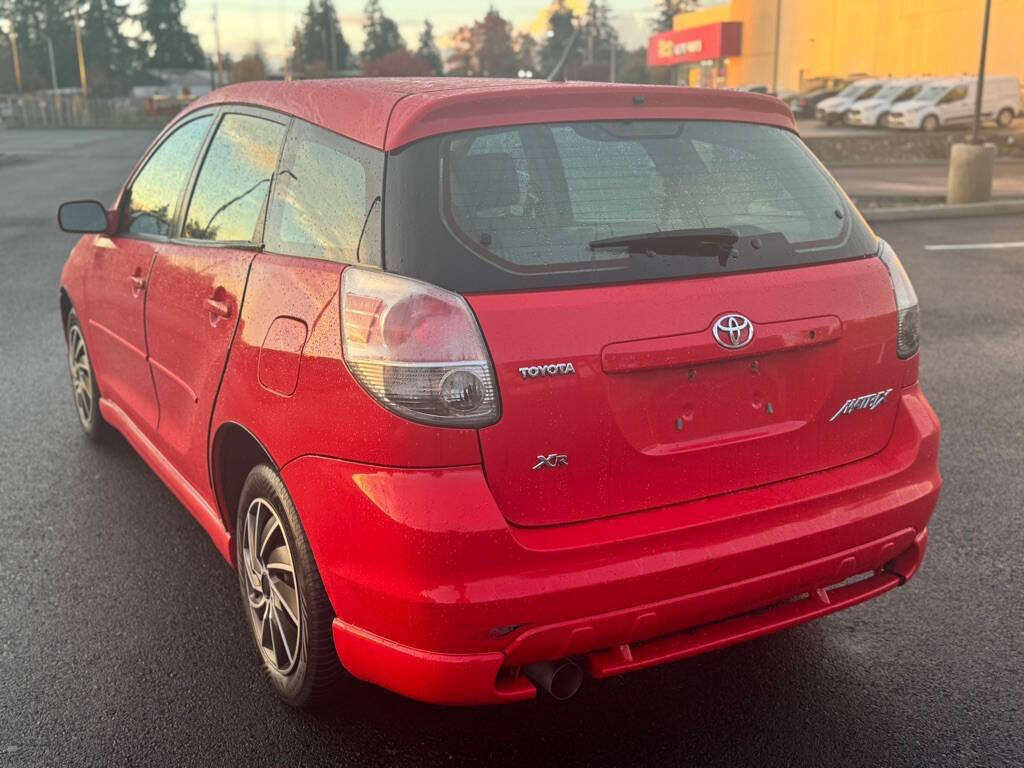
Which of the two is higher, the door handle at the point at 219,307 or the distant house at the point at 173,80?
the door handle at the point at 219,307

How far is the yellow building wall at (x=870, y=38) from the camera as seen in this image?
48.4m

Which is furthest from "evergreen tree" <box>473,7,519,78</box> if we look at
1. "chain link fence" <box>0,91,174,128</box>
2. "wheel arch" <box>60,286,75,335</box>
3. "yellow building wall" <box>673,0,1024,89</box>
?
"wheel arch" <box>60,286,75,335</box>

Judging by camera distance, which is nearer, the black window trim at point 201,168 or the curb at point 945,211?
the black window trim at point 201,168

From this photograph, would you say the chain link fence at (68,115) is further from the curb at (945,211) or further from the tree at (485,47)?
the tree at (485,47)

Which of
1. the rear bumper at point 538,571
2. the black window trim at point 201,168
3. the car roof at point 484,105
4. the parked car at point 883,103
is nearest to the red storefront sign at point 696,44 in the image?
the parked car at point 883,103

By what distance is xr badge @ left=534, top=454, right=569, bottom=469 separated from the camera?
2508 mm

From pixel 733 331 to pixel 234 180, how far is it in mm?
1777

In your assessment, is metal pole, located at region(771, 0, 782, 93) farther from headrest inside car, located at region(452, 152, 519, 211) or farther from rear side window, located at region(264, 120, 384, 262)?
headrest inside car, located at region(452, 152, 519, 211)

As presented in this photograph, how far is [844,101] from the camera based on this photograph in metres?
45.0

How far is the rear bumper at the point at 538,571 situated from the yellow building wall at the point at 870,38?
5058 cm

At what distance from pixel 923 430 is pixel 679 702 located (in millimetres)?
1038

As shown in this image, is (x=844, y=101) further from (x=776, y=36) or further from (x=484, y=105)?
(x=484, y=105)

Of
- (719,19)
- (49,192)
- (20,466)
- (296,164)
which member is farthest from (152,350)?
(719,19)

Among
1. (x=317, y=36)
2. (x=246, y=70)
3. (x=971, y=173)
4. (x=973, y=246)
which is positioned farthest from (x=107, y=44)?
(x=973, y=246)
